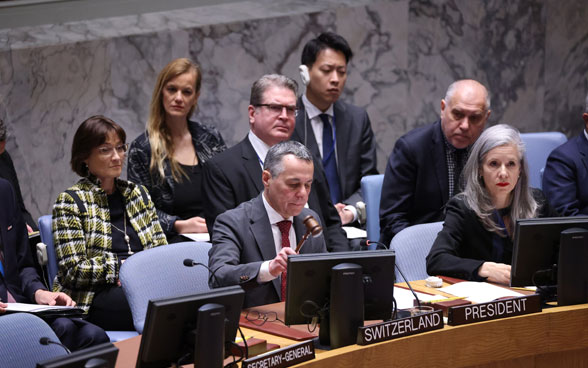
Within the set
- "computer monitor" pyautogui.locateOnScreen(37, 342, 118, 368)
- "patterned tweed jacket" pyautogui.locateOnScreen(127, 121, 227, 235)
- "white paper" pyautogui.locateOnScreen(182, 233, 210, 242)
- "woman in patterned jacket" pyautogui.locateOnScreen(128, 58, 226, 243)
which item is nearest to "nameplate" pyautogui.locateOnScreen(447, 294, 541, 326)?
"computer monitor" pyautogui.locateOnScreen(37, 342, 118, 368)

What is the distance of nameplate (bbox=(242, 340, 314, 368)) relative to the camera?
2.38m

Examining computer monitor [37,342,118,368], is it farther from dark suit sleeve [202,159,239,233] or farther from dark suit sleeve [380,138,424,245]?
dark suit sleeve [380,138,424,245]

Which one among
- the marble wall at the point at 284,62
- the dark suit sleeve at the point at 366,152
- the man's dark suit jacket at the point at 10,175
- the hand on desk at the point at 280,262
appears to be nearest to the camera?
the hand on desk at the point at 280,262

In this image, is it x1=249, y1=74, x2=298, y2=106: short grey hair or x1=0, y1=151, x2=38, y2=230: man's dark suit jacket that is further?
x1=0, y1=151, x2=38, y2=230: man's dark suit jacket

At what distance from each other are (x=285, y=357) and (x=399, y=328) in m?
0.45

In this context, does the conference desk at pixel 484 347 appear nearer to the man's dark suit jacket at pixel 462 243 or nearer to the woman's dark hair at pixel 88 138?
the man's dark suit jacket at pixel 462 243

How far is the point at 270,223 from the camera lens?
3.22m

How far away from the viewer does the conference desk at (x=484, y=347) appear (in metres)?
2.62

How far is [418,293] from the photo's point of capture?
3.23 meters

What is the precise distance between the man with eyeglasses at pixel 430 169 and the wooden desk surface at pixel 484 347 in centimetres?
130

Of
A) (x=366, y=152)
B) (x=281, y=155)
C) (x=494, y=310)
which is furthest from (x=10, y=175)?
(x=494, y=310)

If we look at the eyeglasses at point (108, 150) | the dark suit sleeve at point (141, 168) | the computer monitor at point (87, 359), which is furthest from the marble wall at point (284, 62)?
the computer monitor at point (87, 359)

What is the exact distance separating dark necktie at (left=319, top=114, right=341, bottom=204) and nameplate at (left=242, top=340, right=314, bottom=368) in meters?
2.19

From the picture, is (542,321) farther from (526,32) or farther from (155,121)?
(526,32)
